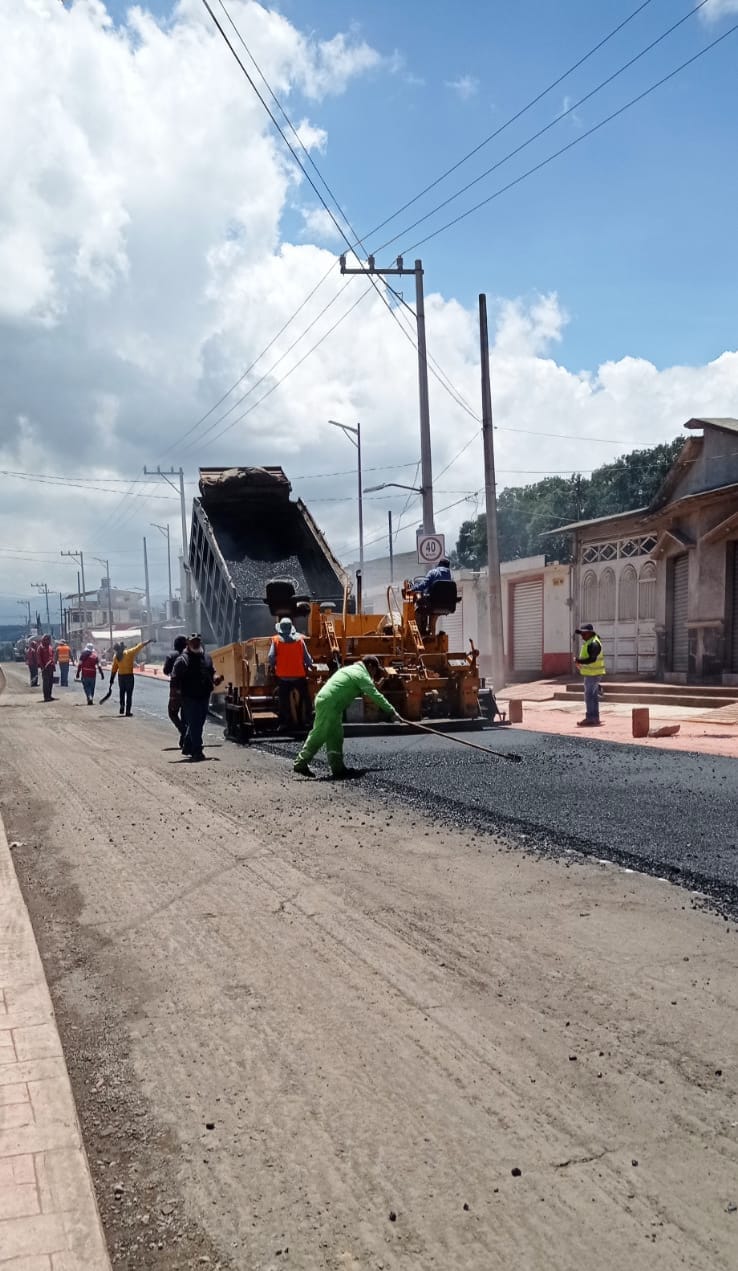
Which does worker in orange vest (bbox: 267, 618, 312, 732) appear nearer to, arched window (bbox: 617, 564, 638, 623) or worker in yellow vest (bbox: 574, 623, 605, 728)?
worker in yellow vest (bbox: 574, 623, 605, 728)

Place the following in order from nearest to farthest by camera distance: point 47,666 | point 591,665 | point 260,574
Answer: point 591,665 < point 260,574 < point 47,666

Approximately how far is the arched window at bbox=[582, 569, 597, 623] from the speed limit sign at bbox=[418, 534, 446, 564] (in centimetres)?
760

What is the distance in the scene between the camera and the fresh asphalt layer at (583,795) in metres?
6.76

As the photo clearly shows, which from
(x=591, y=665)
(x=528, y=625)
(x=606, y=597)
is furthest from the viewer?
(x=528, y=625)

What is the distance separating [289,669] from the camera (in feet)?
44.5

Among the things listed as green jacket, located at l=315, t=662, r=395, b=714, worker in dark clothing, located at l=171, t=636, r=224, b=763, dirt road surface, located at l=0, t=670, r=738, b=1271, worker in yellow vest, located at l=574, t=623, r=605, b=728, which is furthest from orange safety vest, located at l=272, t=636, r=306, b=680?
dirt road surface, located at l=0, t=670, r=738, b=1271

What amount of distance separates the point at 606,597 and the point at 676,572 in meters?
3.21

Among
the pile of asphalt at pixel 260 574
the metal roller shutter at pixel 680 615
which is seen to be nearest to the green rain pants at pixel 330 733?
the pile of asphalt at pixel 260 574

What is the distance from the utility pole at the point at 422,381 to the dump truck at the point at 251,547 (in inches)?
157

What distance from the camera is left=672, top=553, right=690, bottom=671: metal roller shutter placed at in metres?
21.1

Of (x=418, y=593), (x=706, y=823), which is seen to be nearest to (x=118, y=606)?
(x=418, y=593)

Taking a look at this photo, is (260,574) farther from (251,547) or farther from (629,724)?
(629,724)

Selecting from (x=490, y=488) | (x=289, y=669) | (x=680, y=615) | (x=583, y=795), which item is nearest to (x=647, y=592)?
(x=680, y=615)

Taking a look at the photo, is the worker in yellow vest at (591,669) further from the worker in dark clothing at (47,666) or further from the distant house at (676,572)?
the worker in dark clothing at (47,666)
